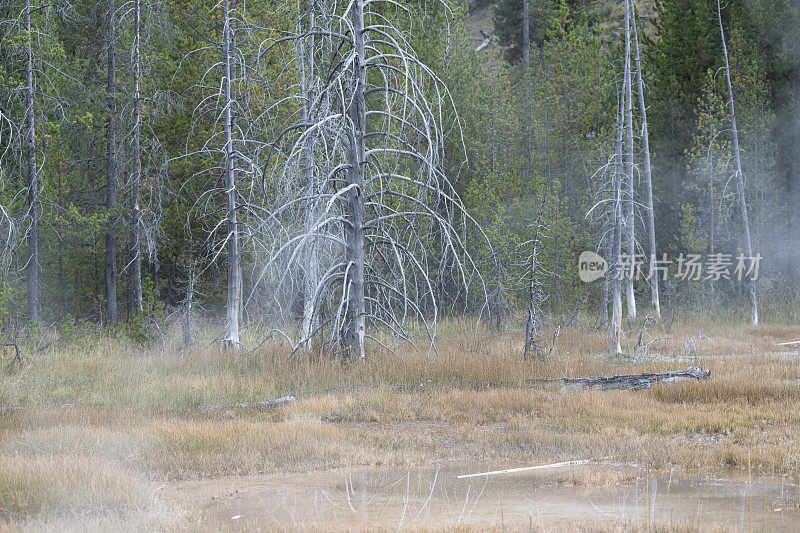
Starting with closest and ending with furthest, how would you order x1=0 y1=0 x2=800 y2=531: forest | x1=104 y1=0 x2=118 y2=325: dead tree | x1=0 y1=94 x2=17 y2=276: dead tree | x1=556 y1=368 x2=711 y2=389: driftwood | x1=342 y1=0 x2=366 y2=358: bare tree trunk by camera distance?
x1=0 y1=0 x2=800 y2=531: forest → x1=556 y1=368 x2=711 y2=389: driftwood → x1=342 y1=0 x2=366 y2=358: bare tree trunk → x1=0 y1=94 x2=17 y2=276: dead tree → x1=104 y1=0 x2=118 y2=325: dead tree

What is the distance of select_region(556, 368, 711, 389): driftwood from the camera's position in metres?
12.6

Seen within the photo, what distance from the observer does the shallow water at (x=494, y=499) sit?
658 cm

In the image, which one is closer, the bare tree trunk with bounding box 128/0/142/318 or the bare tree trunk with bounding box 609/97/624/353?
the bare tree trunk with bounding box 609/97/624/353

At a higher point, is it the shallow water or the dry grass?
the dry grass

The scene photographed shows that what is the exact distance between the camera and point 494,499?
7.40 m

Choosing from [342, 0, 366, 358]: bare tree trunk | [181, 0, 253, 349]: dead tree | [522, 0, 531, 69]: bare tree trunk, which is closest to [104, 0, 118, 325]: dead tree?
[181, 0, 253, 349]: dead tree

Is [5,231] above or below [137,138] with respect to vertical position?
below

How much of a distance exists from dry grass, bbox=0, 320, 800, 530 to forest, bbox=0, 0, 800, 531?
58mm

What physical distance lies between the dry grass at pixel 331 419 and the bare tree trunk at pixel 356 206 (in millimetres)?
689

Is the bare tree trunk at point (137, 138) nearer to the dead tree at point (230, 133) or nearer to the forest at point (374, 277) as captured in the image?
the forest at point (374, 277)

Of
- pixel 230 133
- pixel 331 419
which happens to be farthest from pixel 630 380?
pixel 230 133

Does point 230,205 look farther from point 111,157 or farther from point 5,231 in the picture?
point 5,231

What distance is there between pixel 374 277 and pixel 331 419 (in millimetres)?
3451
